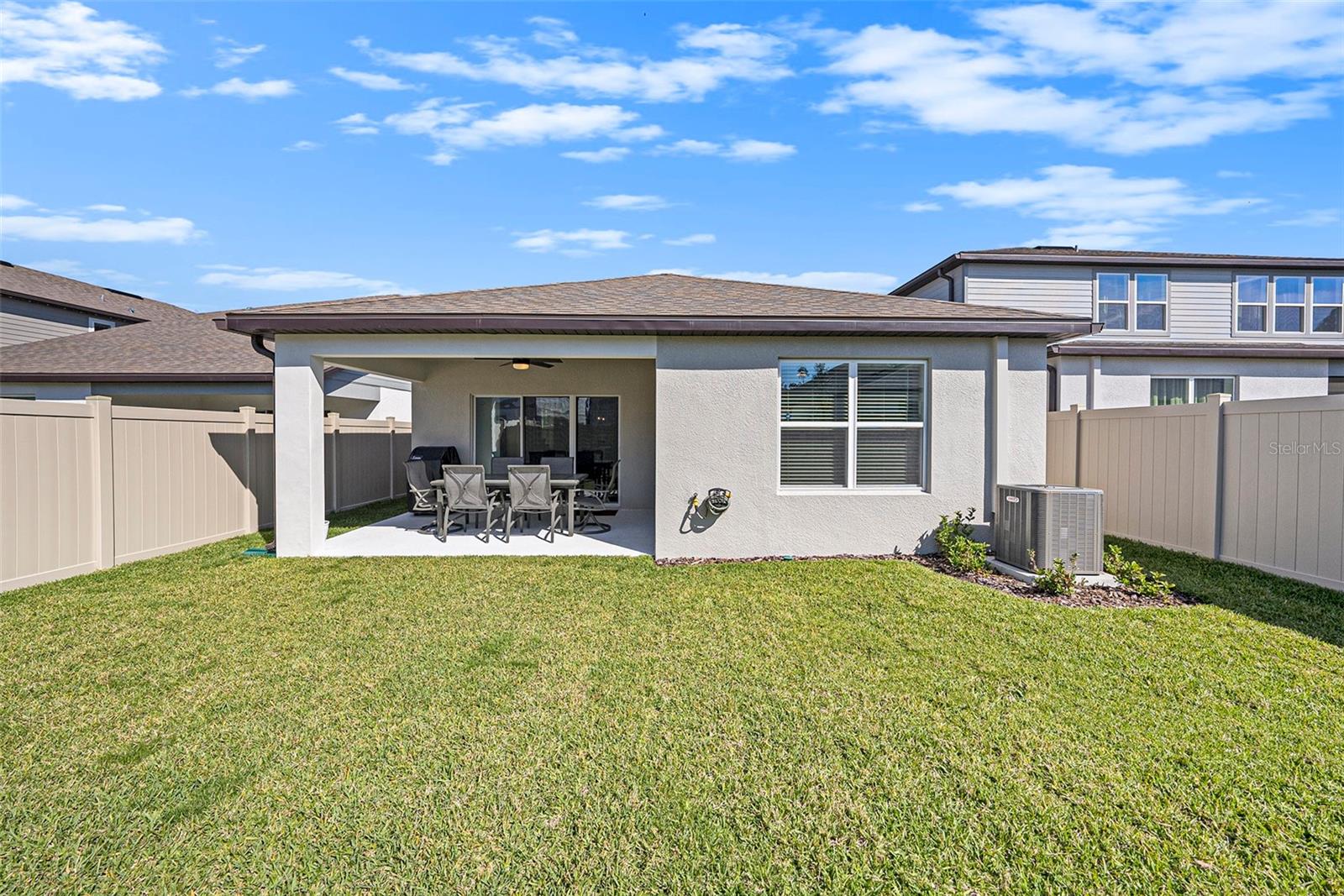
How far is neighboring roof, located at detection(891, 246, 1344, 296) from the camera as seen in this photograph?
14.8m

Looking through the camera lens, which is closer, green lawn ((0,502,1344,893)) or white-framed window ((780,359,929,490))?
green lawn ((0,502,1344,893))

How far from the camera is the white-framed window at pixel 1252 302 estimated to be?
15680 millimetres

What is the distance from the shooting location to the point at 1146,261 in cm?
1509

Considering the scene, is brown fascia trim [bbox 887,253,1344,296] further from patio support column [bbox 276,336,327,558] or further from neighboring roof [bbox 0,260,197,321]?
neighboring roof [bbox 0,260,197,321]

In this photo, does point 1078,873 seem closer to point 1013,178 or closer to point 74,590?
point 74,590

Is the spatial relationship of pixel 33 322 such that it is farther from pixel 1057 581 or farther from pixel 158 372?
pixel 1057 581

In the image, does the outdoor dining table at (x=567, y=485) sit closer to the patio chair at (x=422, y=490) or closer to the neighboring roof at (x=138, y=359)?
the patio chair at (x=422, y=490)

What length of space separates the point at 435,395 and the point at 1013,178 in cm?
1420

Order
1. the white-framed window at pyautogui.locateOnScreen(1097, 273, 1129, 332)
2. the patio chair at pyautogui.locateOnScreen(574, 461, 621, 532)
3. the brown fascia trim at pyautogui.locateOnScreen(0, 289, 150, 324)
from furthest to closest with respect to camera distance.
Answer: the brown fascia trim at pyautogui.locateOnScreen(0, 289, 150, 324), the white-framed window at pyautogui.locateOnScreen(1097, 273, 1129, 332), the patio chair at pyautogui.locateOnScreen(574, 461, 621, 532)

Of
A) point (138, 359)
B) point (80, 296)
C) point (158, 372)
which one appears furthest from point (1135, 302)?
point (80, 296)

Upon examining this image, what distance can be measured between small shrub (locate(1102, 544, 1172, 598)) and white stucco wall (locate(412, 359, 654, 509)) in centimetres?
767

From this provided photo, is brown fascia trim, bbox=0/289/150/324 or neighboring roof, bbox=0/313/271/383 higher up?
brown fascia trim, bbox=0/289/150/324

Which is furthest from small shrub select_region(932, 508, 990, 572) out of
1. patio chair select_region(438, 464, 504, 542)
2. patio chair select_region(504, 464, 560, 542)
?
patio chair select_region(438, 464, 504, 542)

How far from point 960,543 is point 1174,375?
39.4 feet
